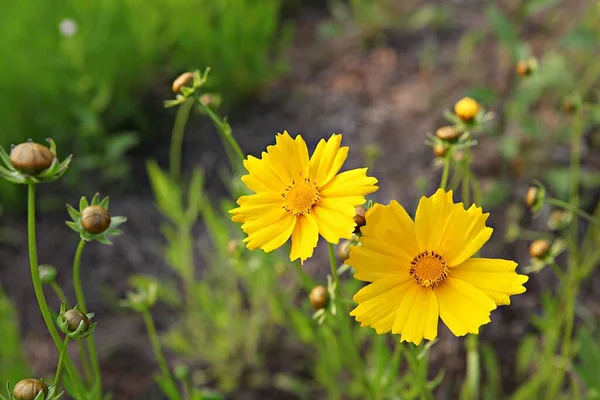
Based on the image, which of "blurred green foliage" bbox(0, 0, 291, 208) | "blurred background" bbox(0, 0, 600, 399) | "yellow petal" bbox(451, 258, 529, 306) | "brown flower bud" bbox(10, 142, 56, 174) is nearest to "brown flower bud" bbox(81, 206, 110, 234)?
"brown flower bud" bbox(10, 142, 56, 174)

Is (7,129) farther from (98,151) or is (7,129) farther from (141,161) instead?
(141,161)

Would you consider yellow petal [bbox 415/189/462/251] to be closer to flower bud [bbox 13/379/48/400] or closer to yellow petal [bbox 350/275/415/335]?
yellow petal [bbox 350/275/415/335]

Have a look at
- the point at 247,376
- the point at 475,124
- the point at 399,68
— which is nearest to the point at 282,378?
the point at 247,376

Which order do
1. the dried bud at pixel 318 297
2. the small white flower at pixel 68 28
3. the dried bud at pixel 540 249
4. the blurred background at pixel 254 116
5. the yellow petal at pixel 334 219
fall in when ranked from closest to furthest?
1. the yellow petal at pixel 334 219
2. the dried bud at pixel 318 297
3. the dried bud at pixel 540 249
4. the blurred background at pixel 254 116
5. the small white flower at pixel 68 28

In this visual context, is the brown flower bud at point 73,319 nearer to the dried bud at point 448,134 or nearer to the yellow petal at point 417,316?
the yellow petal at point 417,316

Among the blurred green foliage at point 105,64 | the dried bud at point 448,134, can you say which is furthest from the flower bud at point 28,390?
the blurred green foliage at point 105,64

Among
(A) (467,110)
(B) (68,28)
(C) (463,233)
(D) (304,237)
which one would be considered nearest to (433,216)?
(C) (463,233)
